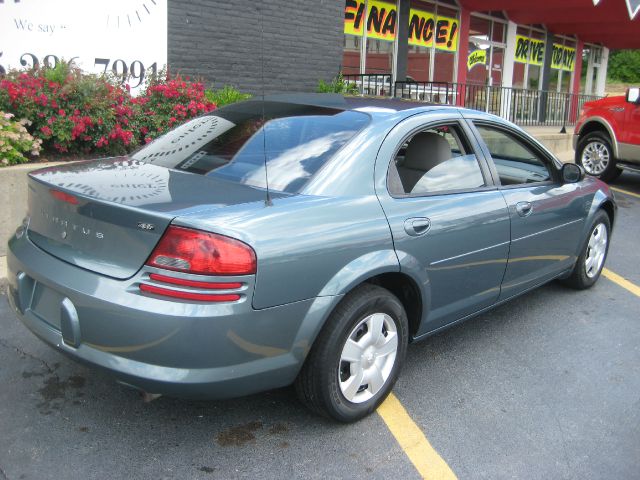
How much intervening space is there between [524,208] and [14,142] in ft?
15.0

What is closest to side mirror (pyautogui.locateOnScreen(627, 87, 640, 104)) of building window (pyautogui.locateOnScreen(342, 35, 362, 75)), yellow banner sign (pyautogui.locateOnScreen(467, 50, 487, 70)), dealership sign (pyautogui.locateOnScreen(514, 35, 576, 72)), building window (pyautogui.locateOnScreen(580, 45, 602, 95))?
building window (pyautogui.locateOnScreen(342, 35, 362, 75))

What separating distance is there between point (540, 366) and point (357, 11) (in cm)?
1112

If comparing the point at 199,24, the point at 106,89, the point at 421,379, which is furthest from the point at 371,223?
the point at 199,24

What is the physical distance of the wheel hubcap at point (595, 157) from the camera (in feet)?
34.0

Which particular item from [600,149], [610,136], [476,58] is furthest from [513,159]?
[476,58]

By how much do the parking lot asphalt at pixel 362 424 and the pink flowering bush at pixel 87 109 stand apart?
2721 millimetres

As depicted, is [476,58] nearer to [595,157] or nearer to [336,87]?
[336,87]

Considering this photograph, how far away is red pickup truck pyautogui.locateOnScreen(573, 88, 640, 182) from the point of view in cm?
965

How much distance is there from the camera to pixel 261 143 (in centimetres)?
344

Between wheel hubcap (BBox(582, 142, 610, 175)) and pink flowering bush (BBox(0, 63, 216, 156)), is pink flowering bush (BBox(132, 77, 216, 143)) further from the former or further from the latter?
wheel hubcap (BBox(582, 142, 610, 175))

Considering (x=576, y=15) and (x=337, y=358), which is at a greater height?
(x=576, y=15)

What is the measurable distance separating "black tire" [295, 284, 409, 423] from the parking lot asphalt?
14cm

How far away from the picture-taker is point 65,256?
282cm

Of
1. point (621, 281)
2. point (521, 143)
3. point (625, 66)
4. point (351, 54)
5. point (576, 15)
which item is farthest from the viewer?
point (625, 66)
